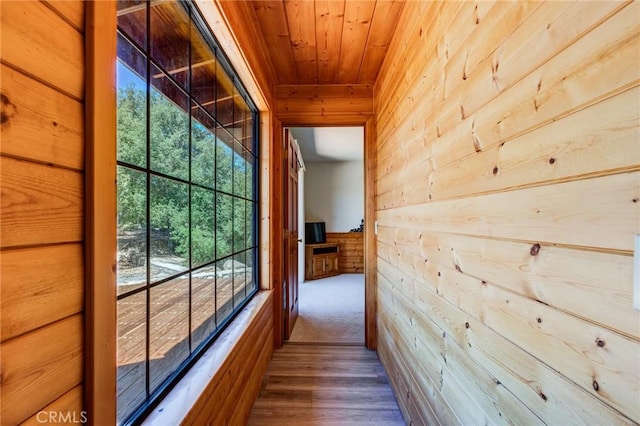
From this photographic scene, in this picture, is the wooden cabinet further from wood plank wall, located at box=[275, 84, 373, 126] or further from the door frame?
wood plank wall, located at box=[275, 84, 373, 126]

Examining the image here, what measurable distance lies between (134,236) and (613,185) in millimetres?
1165

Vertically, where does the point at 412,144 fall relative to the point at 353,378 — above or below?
above

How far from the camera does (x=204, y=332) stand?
1326mm

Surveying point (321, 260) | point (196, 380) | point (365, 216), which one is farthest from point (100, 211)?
point (321, 260)

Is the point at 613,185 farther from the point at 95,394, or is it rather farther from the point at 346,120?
the point at 346,120

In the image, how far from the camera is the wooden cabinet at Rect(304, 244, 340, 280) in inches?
215

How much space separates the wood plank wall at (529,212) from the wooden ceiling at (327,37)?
0.55 metres

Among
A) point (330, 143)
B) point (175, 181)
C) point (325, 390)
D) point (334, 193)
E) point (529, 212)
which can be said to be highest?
point (330, 143)

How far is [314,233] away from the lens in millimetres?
5879

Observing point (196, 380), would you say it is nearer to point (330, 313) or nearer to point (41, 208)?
point (41, 208)

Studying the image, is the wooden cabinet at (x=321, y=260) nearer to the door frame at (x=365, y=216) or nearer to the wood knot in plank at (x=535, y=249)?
the door frame at (x=365, y=216)

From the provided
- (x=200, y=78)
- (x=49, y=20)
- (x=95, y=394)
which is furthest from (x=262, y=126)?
(x=95, y=394)

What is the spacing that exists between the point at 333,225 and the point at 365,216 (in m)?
4.07

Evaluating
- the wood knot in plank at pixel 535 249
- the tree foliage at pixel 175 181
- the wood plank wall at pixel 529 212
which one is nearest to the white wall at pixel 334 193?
the tree foliage at pixel 175 181
